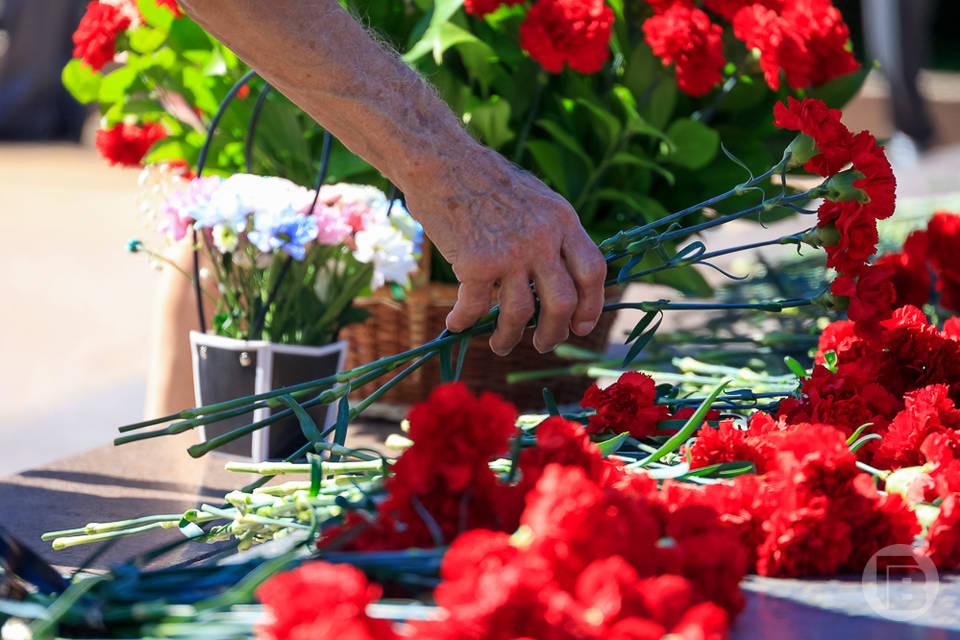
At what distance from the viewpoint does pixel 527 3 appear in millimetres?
1578

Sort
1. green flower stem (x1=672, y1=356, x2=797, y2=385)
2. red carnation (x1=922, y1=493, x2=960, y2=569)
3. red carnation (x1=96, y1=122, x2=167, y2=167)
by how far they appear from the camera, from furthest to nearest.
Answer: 1. red carnation (x1=96, y1=122, x2=167, y2=167)
2. green flower stem (x1=672, y1=356, x2=797, y2=385)
3. red carnation (x1=922, y1=493, x2=960, y2=569)

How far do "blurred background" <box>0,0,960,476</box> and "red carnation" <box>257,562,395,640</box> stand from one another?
3.43 feet

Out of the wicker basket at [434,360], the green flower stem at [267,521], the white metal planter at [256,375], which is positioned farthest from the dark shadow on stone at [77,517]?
the wicker basket at [434,360]

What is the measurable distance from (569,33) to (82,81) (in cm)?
85

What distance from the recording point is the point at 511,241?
2.82ft

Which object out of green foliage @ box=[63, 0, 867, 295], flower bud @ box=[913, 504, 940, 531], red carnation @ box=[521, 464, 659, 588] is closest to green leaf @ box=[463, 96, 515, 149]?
green foliage @ box=[63, 0, 867, 295]

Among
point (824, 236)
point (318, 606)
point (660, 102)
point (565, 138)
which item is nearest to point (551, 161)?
point (565, 138)

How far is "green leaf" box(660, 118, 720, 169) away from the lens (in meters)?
1.53

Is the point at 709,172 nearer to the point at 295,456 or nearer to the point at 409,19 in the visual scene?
the point at 409,19

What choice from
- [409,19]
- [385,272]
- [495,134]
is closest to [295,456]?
[385,272]

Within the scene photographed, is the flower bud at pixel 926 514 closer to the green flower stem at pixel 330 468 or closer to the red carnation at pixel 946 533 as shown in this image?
the red carnation at pixel 946 533

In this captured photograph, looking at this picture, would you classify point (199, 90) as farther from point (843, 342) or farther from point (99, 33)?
point (843, 342)
